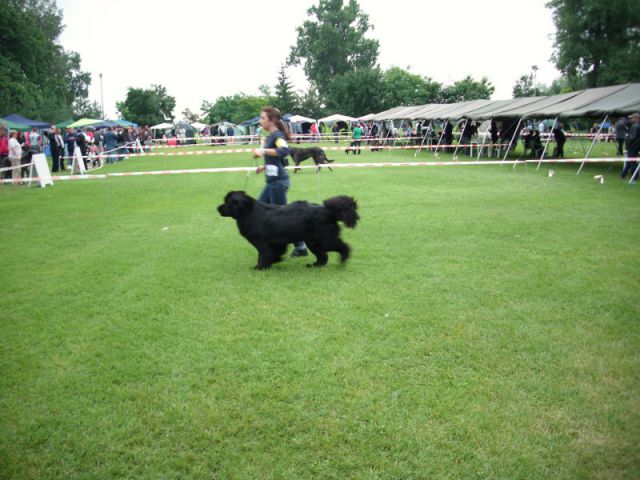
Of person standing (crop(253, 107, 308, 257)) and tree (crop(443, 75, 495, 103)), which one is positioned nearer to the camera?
person standing (crop(253, 107, 308, 257))

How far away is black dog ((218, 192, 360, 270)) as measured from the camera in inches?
231

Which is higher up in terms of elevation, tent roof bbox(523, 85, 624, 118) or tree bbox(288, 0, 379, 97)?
tree bbox(288, 0, 379, 97)

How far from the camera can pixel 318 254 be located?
6242mm

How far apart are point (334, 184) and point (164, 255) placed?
789 centimetres

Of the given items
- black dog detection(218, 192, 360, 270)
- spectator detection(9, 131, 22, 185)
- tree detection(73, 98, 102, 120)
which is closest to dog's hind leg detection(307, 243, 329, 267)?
black dog detection(218, 192, 360, 270)

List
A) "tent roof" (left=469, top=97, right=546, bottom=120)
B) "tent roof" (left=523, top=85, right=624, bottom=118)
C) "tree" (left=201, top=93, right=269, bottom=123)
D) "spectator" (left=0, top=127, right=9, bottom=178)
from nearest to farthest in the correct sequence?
"spectator" (left=0, top=127, right=9, bottom=178)
"tent roof" (left=523, top=85, right=624, bottom=118)
"tent roof" (left=469, top=97, right=546, bottom=120)
"tree" (left=201, top=93, right=269, bottom=123)

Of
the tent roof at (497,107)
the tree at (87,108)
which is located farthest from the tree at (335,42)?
the tent roof at (497,107)

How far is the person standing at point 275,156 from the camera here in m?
6.14

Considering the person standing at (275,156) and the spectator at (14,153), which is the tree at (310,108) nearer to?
the spectator at (14,153)

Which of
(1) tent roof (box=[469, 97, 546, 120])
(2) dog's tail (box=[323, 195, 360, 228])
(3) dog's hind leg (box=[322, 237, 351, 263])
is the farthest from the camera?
(1) tent roof (box=[469, 97, 546, 120])

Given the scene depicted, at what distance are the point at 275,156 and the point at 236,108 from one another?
2678 inches

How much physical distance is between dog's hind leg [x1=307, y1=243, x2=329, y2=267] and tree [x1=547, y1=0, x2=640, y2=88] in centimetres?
4325

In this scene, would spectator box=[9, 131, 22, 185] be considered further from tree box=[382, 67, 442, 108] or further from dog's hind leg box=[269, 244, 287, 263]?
tree box=[382, 67, 442, 108]

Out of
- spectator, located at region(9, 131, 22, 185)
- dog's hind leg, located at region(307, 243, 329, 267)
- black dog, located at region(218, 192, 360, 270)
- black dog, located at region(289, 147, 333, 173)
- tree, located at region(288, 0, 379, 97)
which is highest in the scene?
tree, located at region(288, 0, 379, 97)
